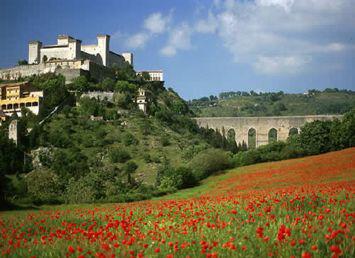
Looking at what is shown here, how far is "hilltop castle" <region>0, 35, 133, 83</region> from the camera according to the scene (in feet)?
285

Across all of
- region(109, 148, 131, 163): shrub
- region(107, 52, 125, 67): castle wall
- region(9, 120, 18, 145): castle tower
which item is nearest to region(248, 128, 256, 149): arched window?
region(107, 52, 125, 67): castle wall

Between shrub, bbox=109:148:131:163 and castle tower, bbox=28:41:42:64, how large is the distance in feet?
143

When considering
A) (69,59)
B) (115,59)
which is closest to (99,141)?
(69,59)

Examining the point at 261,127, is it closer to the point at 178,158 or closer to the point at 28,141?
the point at 178,158

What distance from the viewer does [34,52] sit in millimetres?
98188

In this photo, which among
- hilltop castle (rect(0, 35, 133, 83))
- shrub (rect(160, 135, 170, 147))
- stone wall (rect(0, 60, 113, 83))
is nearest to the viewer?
shrub (rect(160, 135, 170, 147))

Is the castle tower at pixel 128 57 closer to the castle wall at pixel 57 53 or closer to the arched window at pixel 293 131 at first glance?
the castle wall at pixel 57 53

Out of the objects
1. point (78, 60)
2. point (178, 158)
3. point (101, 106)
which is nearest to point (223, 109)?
point (78, 60)

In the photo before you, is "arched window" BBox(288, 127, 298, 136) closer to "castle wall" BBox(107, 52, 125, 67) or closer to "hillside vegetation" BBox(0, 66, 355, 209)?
"hillside vegetation" BBox(0, 66, 355, 209)

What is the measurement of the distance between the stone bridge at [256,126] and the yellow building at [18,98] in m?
35.7

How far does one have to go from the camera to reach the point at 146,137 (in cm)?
6875

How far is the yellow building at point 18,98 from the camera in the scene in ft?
239

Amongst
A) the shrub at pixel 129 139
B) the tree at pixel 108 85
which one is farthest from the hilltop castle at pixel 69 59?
Result: the shrub at pixel 129 139

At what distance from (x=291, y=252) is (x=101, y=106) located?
68.7 metres
